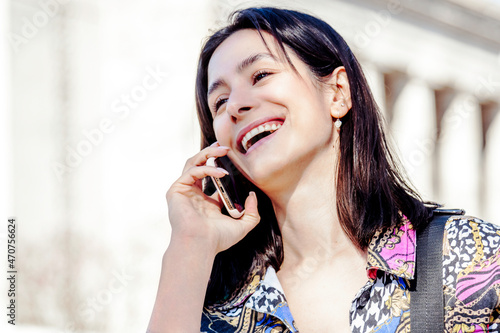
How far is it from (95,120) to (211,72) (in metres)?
10.1

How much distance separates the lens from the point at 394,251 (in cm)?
306

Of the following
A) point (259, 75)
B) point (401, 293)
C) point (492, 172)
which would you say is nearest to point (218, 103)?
point (259, 75)

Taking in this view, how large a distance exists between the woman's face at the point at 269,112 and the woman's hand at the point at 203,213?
13cm

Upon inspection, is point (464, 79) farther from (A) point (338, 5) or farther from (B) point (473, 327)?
(B) point (473, 327)

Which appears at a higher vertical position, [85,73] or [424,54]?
[424,54]

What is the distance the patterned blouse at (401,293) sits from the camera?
9.07 feet

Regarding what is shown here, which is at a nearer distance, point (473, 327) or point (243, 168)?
point (473, 327)

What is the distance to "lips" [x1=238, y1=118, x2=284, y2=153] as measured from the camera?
11.0ft

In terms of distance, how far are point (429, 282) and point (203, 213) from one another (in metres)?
1.08

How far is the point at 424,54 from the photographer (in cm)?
2344

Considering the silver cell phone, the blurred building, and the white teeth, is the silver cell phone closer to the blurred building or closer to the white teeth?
the white teeth

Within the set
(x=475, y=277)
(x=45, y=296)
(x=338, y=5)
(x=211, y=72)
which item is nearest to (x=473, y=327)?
(x=475, y=277)
